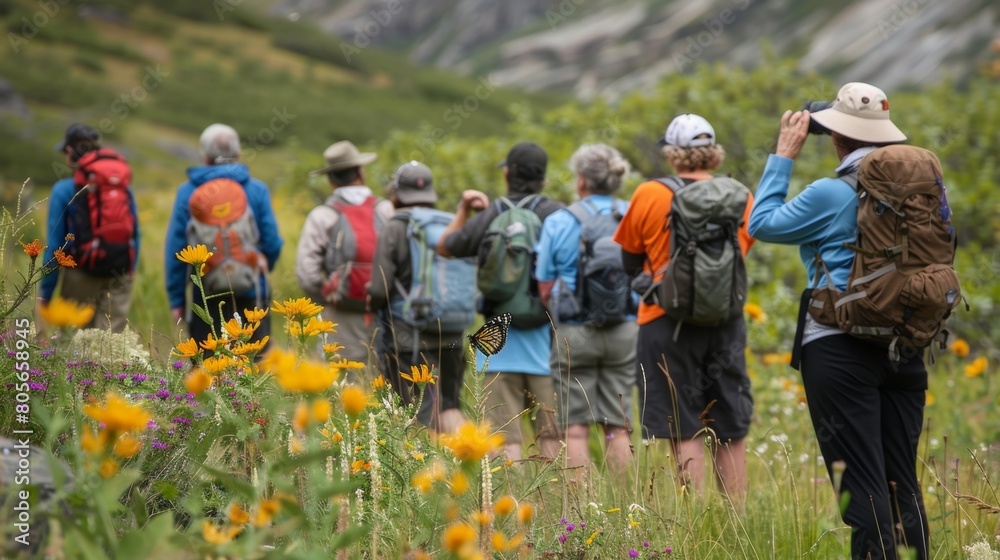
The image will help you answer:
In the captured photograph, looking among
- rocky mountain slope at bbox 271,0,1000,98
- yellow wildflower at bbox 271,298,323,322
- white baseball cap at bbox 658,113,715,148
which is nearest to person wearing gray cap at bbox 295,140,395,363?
white baseball cap at bbox 658,113,715,148

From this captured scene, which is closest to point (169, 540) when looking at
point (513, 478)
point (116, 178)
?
point (513, 478)

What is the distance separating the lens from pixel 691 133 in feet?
12.9

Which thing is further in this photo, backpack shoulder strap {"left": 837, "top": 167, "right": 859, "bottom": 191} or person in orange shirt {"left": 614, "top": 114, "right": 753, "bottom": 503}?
person in orange shirt {"left": 614, "top": 114, "right": 753, "bottom": 503}

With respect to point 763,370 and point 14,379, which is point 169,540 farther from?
point 763,370

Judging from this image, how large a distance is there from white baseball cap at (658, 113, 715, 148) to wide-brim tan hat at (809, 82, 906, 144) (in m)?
0.83

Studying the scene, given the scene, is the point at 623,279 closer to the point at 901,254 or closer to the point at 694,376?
the point at 694,376

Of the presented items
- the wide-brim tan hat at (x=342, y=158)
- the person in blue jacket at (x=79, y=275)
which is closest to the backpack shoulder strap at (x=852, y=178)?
the wide-brim tan hat at (x=342, y=158)

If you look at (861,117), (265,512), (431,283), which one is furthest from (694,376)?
(265,512)

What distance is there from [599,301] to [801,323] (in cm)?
144

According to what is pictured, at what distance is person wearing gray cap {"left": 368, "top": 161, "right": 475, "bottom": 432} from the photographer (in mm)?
4688

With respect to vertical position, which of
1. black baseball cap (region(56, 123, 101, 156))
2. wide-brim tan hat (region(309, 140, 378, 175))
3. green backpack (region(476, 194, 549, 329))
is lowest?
green backpack (region(476, 194, 549, 329))

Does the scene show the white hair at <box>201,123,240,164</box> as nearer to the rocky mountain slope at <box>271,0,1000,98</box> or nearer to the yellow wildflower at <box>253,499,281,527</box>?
the yellow wildflower at <box>253,499,281,527</box>

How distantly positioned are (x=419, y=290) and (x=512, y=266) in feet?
1.82

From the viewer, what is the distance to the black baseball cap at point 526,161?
454 cm
